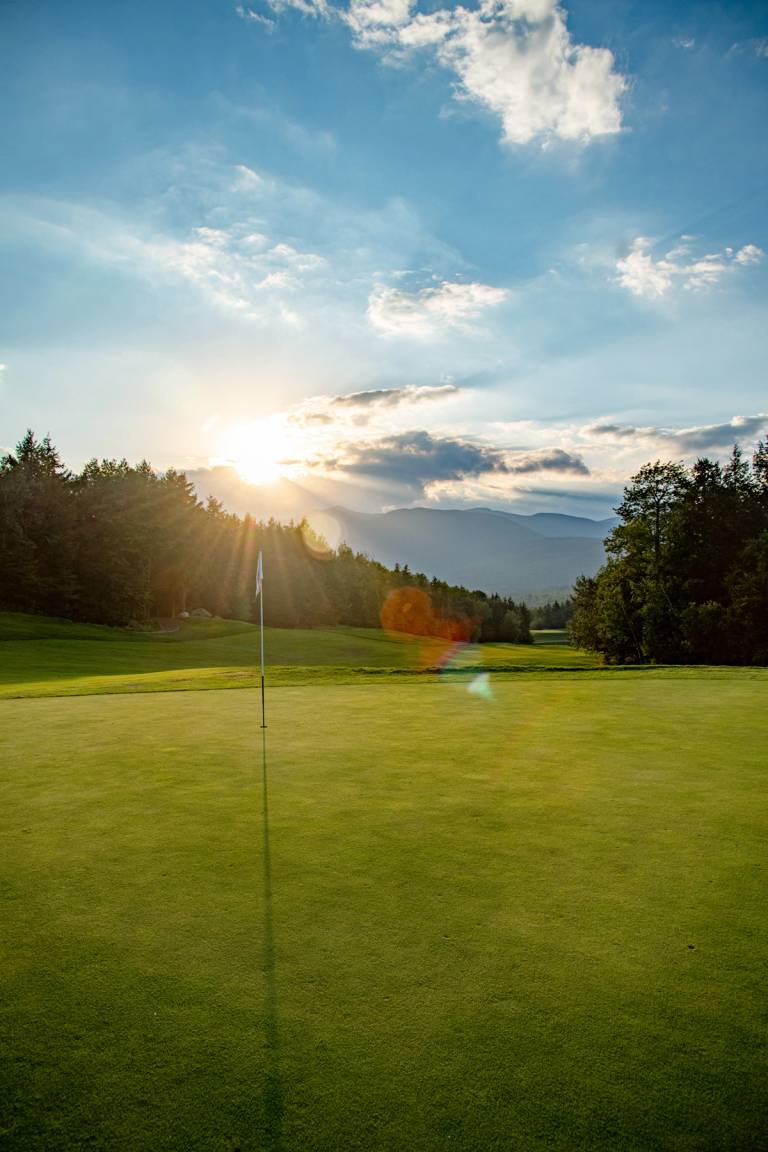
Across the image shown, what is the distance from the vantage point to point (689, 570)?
43.4 m

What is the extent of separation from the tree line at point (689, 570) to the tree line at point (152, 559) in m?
39.1

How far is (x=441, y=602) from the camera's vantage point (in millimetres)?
105250

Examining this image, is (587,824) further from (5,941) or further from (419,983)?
(5,941)

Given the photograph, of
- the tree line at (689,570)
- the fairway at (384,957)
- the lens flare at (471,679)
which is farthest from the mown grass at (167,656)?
the fairway at (384,957)

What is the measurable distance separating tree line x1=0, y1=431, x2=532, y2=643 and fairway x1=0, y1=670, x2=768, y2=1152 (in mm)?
52441

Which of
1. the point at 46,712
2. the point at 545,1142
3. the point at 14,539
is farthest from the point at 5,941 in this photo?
the point at 14,539

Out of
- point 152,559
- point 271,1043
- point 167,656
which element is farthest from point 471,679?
point 152,559

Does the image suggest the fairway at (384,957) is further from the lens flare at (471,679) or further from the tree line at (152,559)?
the tree line at (152,559)

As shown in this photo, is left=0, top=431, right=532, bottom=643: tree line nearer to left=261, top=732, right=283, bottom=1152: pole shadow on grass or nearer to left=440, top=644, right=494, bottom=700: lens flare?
left=440, top=644, right=494, bottom=700: lens flare

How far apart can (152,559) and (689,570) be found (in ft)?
148

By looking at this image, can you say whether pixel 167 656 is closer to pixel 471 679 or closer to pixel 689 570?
pixel 471 679

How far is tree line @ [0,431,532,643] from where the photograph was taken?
54375mm

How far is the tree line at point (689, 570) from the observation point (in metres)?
40.2

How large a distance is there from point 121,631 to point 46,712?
36.5 meters
